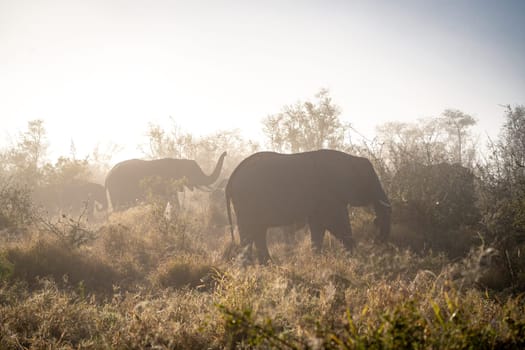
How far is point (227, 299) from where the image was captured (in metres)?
3.59

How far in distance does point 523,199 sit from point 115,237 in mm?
9246

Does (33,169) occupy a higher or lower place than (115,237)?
higher

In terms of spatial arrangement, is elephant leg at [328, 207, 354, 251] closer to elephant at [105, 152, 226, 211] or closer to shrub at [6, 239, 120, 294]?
shrub at [6, 239, 120, 294]

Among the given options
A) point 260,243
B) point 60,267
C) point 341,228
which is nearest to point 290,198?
point 260,243

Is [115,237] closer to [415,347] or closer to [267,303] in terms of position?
[267,303]

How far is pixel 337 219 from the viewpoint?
24.5ft

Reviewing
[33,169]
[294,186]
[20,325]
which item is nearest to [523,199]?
[294,186]

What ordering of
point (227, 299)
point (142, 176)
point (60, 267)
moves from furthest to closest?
point (142, 176), point (60, 267), point (227, 299)

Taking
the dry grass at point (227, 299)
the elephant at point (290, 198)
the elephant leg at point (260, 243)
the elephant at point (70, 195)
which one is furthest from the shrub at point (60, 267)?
the elephant at point (70, 195)

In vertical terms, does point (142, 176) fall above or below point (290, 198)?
above

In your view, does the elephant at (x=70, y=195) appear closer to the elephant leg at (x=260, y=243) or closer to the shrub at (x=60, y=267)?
the shrub at (x=60, y=267)

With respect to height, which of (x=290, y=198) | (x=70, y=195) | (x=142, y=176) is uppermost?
(x=142, y=176)

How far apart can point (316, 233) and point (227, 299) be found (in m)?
4.24

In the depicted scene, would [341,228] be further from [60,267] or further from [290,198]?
[60,267]
